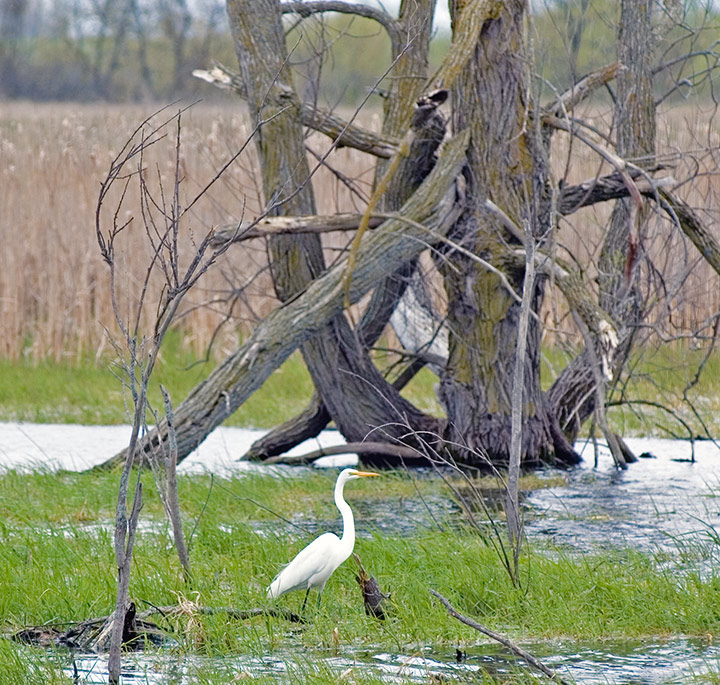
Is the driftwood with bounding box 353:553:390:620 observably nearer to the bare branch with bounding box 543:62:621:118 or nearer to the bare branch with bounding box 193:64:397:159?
the bare branch with bounding box 193:64:397:159

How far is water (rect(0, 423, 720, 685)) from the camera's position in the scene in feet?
11.9

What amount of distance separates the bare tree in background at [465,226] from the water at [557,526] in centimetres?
46

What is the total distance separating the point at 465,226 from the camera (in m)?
6.88

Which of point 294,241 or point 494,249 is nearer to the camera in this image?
point 494,249

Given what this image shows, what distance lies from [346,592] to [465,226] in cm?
296

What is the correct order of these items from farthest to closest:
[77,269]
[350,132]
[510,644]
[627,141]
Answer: [77,269]
[627,141]
[350,132]
[510,644]

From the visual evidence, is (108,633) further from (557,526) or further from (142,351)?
(557,526)

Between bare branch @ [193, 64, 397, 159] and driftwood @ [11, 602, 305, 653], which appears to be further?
bare branch @ [193, 64, 397, 159]

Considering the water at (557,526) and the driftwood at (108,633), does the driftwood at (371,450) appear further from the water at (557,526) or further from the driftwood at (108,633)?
the driftwood at (108,633)

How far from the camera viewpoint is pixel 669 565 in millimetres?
4793

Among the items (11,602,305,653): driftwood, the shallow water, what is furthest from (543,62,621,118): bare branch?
(11,602,305,653): driftwood

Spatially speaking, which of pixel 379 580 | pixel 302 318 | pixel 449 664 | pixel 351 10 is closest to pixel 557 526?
pixel 379 580

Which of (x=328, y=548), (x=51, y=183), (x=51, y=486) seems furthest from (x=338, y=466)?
(x=51, y=183)

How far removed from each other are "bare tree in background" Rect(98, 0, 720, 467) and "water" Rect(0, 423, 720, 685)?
46 cm
